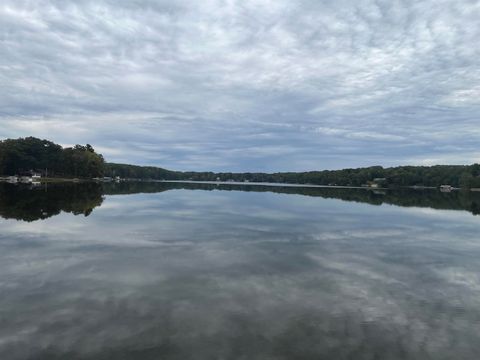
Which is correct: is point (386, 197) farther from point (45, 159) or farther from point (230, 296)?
point (45, 159)

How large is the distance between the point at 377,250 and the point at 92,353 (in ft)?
64.6

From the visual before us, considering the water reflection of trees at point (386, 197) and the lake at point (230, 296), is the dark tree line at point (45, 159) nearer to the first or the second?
the water reflection of trees at point (386, 197)

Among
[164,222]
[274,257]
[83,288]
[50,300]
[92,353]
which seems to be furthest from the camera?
[164,222]

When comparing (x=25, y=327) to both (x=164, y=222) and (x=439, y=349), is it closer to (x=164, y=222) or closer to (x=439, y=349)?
(x=439, y=349)

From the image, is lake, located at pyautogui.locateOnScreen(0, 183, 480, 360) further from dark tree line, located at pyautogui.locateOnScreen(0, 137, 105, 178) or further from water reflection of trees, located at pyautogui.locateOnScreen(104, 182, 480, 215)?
dark tree line, located at pyautogui.locateOnScreen(0, 137, 105, 178)

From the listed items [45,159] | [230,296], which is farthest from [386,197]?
[45,159]

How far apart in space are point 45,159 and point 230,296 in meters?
167

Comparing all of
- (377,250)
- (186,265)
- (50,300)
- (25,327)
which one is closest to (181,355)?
(25,327)

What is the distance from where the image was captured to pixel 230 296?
1406 cm

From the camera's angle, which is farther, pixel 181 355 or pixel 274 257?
pixel 274 257

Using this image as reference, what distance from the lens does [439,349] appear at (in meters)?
10.3

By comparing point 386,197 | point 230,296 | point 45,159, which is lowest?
point 230,296

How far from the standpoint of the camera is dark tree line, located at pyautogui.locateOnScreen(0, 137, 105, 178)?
14350 centimetres

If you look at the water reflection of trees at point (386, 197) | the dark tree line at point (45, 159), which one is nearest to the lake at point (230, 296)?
the water reflection of trees at point (386, 197)
